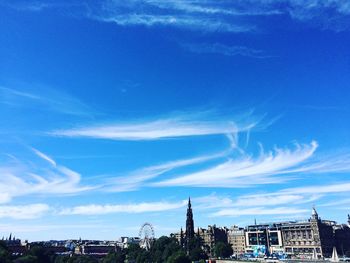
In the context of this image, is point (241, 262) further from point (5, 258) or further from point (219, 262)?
point (5, 258)

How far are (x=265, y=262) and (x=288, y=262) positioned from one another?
9.36 meters

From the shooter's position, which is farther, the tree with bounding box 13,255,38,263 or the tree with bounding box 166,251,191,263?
the tree with bounding box 166,251,191,263

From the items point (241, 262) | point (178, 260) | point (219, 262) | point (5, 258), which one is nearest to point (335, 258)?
point (241, 262)

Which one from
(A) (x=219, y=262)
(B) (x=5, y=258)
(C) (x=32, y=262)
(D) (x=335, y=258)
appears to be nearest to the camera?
(D) (x=335, y=258)

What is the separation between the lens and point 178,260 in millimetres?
186750

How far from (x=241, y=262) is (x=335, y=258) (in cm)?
3835

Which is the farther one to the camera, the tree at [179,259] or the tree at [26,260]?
the tree at [179,259]

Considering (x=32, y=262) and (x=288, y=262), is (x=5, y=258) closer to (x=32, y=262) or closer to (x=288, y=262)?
(x=32, y=262)

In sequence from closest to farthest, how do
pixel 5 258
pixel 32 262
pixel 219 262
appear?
pixel 5 258, pixel 219 262, pixel 32 262

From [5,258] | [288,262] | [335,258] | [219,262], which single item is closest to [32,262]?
[5,258]

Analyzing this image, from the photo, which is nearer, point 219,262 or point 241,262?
point 241,262

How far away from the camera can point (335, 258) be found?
151 meters

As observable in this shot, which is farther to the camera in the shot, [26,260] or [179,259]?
[26,260]

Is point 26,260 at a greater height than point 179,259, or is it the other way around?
point 26,260
